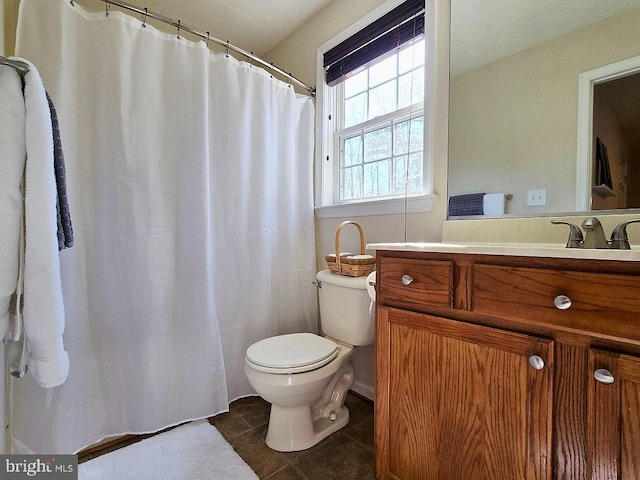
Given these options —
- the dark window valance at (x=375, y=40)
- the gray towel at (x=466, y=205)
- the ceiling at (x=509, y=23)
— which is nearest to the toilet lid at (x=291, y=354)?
the gray towel at (x=466, y=205)

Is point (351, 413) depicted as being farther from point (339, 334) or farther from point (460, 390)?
point (460, 390)

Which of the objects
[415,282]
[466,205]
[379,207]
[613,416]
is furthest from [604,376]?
[379,207]

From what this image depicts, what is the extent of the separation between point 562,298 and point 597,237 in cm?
34

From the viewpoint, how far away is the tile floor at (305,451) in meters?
1.21

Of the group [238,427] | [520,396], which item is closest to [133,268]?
[238,427]

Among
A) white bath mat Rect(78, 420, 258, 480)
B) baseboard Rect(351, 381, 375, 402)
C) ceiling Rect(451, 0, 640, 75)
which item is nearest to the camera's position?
ceiling Rect(451, 0, 640, 75)

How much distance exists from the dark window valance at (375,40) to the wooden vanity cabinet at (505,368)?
1255 millimetres

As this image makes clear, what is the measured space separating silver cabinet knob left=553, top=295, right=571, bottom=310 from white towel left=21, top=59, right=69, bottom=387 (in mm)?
1312

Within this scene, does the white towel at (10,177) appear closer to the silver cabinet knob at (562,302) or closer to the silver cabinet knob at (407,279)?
the silver cabinet knob at (407,279)

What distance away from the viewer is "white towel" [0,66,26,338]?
2.60 feet

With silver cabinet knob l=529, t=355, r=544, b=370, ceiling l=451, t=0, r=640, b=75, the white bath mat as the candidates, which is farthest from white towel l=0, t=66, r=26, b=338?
ceiling l=451, t=0, r=640, b=75

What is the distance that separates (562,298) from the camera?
68 cm

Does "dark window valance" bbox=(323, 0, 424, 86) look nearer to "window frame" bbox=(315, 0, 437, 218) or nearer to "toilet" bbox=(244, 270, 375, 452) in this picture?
"window frame" bbox=(315, 0, 437, 218)

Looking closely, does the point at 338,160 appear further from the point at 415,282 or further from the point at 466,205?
the point at 415,282
